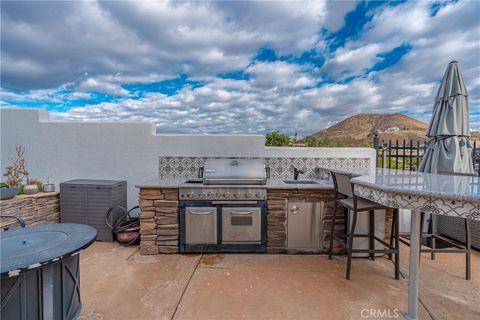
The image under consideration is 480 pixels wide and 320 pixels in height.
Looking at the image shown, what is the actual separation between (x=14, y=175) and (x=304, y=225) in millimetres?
4740

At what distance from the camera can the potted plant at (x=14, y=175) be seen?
3.43 metres

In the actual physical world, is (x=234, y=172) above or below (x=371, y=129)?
below

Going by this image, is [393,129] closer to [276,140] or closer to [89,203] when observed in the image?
[276,140]

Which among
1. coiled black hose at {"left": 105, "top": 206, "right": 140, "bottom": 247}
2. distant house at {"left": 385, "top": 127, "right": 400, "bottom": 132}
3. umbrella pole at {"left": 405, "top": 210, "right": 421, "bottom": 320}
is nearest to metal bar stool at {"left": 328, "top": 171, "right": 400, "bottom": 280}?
umbrella pole at {"left": 405, "top": 210, "right": 421, "bottom": 320}

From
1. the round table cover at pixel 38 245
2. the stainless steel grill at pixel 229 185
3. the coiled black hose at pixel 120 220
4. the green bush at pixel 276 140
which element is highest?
the green bush at pixel 276 140

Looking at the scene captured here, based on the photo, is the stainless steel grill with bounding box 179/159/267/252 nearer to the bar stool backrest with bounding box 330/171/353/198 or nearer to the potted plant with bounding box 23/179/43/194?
the bar stool backrest with bounding box 330/171/353/198

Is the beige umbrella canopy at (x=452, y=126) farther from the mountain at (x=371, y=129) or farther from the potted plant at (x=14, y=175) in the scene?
the potted plant at (x=14, y=175)

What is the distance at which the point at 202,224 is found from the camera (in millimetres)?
3236

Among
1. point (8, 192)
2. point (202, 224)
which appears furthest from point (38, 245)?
point (8, 192)

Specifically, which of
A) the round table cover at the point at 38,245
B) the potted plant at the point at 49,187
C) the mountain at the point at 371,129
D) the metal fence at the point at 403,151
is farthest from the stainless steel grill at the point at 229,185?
the potted plant at the point at 49,187

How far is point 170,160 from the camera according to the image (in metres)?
4.23

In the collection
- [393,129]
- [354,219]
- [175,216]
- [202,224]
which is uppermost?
[393,129]

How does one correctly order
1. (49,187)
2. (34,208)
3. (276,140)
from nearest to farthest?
(34,208)
(49,187)
(276,140)

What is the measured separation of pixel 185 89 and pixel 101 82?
5.22 ft
